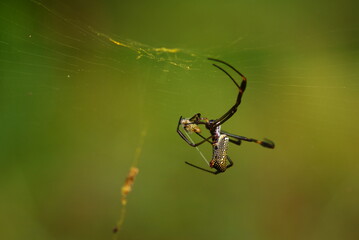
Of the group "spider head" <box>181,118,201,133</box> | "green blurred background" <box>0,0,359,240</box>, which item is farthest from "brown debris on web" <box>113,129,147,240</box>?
"spider head" <box>181,118,201,133</box>

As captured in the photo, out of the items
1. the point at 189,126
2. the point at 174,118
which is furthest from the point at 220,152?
the point at 174,118

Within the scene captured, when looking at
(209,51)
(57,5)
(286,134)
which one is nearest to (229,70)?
(209,51)

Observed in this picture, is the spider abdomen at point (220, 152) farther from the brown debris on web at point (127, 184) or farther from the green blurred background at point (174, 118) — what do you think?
the green blurred background at point (174, 118)

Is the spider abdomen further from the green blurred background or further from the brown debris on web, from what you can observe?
the green blurred background

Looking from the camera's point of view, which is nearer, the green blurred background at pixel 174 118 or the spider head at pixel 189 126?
the spider head at pixel 189 126

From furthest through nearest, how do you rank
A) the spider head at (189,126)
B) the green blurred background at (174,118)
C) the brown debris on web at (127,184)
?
1. the green blurred background at (174,118)
2. the brown debris on web at (127,184)
3. the spider head at (189,126)

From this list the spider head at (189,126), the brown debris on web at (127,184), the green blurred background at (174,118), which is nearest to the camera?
the spider head at (189,126)

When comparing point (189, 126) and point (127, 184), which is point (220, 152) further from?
point (127, 184)

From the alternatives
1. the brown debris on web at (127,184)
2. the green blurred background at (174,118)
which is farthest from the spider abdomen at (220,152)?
the green blurred background at (174,118)

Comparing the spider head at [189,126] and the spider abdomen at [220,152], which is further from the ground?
the spider head at [189,126]
